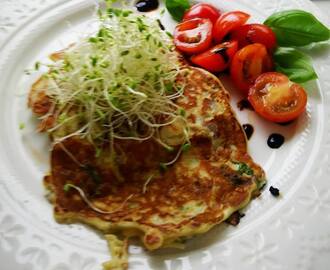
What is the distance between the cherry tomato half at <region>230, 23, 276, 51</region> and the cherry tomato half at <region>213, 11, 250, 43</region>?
55 millimetres

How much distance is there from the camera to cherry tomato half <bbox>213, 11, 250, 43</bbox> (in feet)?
11.3

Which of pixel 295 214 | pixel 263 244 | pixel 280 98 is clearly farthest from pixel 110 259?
pixel 280 98

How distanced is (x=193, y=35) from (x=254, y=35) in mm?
467

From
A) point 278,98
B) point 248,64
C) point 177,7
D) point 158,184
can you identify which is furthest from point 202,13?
point 158,184

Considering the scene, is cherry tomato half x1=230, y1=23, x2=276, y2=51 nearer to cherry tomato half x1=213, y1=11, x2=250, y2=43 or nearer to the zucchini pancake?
cherry tomato half x1=213, y1=11, x2=250, y2=43

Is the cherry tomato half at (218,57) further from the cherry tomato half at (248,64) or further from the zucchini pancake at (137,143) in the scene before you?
the zucchini pancake at (137,143)

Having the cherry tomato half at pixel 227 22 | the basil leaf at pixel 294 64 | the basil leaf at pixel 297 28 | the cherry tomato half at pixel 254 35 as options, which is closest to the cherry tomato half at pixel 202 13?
the cherry tomato half at pixel 227 22

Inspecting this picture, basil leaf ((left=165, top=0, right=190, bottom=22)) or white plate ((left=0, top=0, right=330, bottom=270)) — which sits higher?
basil leaf ((left=165, top=0, right=190, bottom=22))

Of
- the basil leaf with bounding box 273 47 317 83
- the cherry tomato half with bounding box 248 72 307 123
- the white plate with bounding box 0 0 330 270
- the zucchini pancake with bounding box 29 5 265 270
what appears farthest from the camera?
the basil leaf with bounding box 273 47 317 83

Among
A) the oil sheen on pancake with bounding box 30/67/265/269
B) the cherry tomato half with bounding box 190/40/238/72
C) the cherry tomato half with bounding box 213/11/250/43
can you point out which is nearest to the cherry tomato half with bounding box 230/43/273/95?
the cherry tomato half with bounding box 190/40/238/72

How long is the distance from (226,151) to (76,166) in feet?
3.04

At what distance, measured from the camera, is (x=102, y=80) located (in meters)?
2.87

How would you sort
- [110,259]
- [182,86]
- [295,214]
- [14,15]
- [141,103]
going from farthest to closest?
1. [14,15]
2. [182,86]
3. [141,103]
4. [295,214]
5. [110,259]

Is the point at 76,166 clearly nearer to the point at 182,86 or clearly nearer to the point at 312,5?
the point at 182,86
